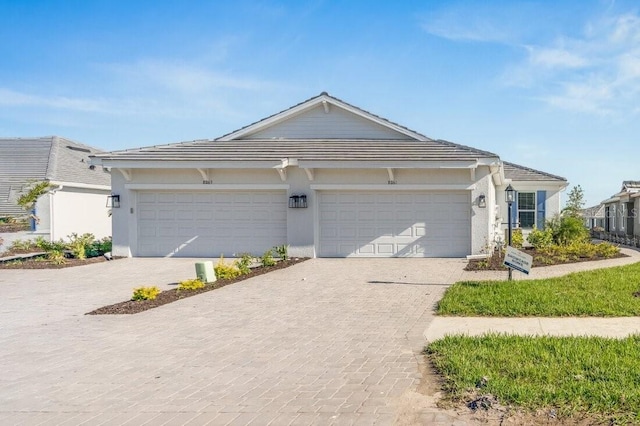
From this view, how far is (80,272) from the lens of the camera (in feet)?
44.4

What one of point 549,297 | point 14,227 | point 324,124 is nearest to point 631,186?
point 324,124

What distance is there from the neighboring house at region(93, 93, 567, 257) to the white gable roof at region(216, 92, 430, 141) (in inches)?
56.6

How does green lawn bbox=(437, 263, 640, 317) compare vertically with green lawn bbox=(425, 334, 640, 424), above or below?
above

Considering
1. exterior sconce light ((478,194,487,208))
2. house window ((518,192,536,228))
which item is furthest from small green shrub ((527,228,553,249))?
house window ((518,192,536,228))

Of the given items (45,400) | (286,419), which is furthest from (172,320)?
(286,419)

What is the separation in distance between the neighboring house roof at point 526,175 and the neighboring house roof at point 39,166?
860 inches

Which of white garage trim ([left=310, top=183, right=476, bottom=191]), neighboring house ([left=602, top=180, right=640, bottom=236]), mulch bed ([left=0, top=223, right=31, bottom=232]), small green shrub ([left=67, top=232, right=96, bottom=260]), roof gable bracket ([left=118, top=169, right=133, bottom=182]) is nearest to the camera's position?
white garage trim ([left=310, top=183, right=476, bottom=191])

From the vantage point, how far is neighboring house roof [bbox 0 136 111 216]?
82.0 feet

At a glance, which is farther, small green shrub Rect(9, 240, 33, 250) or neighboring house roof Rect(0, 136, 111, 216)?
neighboring house roof Rect(0, 136, 111, 216)

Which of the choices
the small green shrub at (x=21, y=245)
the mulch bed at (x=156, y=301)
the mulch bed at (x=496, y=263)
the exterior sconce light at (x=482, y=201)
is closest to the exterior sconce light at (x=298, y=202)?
the mulch bed at (x=156, y=301)

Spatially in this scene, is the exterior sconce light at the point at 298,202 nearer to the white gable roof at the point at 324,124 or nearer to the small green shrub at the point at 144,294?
the white gable roof at the point at 324,124

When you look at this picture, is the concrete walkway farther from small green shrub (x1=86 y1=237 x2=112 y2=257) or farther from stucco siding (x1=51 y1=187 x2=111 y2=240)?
stucco siding (x1=51 y1=187 x2=111 y2=240)

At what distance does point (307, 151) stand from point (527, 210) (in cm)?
1352

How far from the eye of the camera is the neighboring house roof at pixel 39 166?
2498 cm
